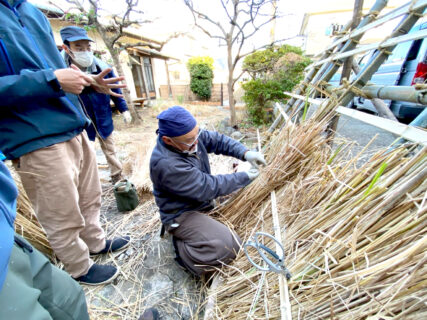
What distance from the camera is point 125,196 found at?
98.6 inches

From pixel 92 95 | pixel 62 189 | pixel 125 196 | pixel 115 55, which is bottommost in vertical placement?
pixel 125 196

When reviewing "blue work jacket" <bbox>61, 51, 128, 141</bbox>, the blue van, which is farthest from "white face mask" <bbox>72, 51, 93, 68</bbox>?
the blue van

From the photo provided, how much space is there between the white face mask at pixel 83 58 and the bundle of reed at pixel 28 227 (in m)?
1.57

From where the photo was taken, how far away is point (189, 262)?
1.61 metres

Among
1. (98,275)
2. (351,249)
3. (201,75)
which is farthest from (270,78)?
(201,75)

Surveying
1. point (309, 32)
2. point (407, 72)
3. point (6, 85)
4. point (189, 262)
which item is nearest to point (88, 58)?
point (6, 85)

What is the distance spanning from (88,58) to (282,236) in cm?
289

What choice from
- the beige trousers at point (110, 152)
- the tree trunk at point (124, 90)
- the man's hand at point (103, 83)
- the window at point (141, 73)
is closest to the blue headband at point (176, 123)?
the man's hand at point (103, 83)

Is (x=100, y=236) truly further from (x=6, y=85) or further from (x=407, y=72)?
(x=407, y=72)

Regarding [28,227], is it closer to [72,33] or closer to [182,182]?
[182,182]

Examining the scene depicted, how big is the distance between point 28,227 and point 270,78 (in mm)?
5880

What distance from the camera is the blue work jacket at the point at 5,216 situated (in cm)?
59

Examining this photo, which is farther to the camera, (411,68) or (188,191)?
(411,68)

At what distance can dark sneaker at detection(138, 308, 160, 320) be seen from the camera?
1.37 m
